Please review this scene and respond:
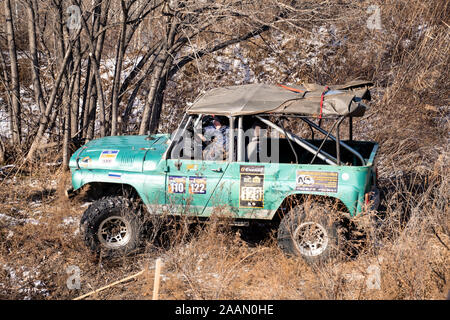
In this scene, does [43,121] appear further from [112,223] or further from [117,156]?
[112,223]

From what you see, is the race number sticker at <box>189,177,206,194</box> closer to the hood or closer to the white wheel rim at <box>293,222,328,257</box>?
the hood

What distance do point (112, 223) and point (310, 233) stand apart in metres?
2.33

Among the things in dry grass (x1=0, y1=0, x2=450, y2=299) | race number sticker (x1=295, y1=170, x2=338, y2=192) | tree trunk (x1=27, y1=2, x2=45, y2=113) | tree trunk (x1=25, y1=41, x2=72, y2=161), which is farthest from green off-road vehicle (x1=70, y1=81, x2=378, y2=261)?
tree trunk (x1=27, y1=2, x2=45, y2=113)

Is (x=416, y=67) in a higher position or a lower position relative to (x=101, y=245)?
higher

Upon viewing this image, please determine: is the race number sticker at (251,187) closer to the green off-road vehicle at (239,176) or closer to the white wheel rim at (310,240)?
the green off-road vehicle at (239,176)

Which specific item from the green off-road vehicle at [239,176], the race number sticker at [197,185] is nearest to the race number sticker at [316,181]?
the green off-road vehicle at [239,176]

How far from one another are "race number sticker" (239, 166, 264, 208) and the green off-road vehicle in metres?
0.01

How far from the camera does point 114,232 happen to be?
539cm

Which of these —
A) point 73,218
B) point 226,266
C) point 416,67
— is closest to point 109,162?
point 73,218

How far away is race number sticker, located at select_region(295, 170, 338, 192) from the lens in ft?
16.3
